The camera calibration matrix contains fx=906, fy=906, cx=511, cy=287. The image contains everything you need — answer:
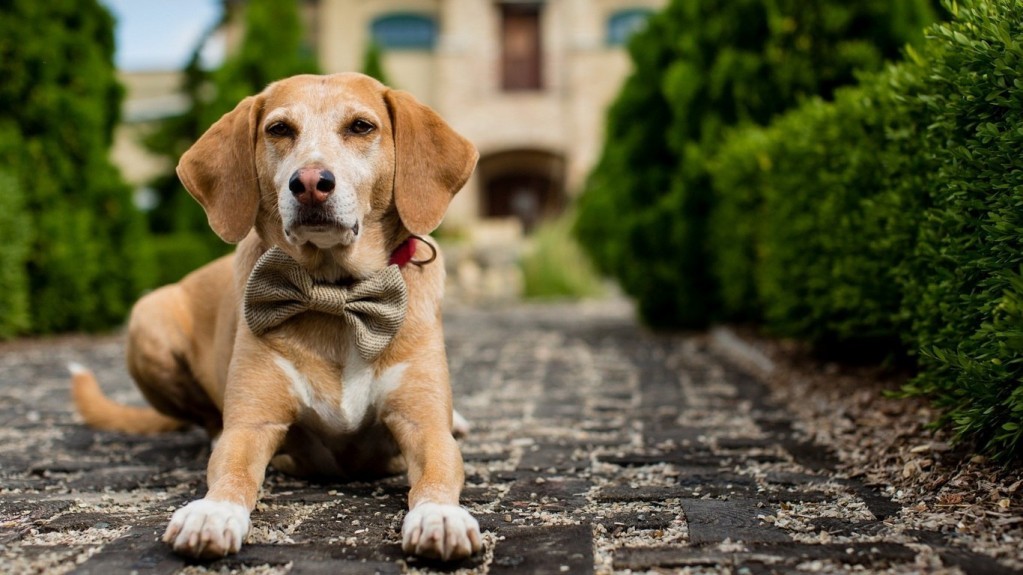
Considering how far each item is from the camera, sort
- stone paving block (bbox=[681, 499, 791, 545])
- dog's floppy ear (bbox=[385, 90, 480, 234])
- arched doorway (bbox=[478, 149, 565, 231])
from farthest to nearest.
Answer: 1. arched doorway (bbox=[478, 149, 565, 231])
2. dog's floppy ear (bbox=[385, 90, 480, 234])
3. stone paving block (bbox=[681, 499, 791, 545])

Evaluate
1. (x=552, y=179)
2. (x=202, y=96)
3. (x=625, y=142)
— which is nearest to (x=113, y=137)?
(x=202, y=96)

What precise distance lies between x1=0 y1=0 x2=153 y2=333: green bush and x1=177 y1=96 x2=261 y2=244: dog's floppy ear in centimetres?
659

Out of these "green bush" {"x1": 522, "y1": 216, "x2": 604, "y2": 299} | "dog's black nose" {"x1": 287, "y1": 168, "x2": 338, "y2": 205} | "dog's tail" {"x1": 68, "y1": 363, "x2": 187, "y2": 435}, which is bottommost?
"green bush" {"x1": 522, "y1": 216, "x2": 604, "y2": 299}

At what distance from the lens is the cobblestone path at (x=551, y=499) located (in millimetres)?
2568

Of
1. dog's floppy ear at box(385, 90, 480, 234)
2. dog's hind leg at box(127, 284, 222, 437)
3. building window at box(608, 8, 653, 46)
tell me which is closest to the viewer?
dog's floppy ear at box(385, 90, 480, 234)

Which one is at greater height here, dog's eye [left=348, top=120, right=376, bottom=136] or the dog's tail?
dog's eye [left=348, top=120, right=376, bottom=136]

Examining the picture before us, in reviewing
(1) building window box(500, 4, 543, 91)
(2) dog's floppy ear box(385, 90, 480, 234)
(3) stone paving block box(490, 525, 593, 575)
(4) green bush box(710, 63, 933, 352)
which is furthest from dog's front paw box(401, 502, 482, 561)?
(1) building window box(500, 4, 543, 91)

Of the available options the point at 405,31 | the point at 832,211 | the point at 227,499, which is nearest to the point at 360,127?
the point at 227,499

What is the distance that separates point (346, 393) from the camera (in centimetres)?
326

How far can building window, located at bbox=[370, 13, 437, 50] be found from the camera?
27234 millimetres

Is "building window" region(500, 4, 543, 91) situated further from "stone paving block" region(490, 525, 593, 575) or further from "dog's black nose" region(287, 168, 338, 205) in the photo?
"stone paving block" region(490, 525, 593, 575)

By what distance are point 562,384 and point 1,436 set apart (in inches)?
140

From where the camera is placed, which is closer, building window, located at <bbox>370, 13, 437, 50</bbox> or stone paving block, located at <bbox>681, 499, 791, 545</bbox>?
stone paving block, located at <bbox>681, 499, 791, 545</bbox>

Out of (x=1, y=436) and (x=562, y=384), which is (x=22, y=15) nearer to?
(x=1, y=436)
